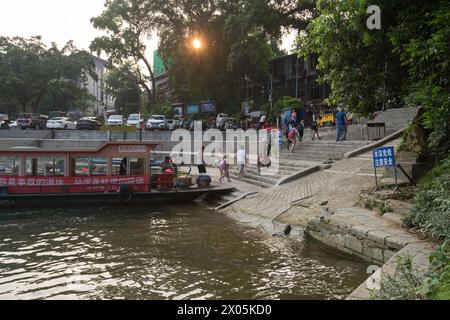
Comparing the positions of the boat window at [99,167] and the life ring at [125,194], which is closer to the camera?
the life ring at [125,194]

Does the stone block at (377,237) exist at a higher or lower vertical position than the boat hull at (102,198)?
higher

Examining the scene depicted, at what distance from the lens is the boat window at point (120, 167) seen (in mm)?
16406

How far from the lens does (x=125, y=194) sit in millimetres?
15977

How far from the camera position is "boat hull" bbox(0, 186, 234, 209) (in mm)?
15234

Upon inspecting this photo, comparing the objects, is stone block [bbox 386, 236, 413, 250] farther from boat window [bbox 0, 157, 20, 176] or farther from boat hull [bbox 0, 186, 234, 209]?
boat window [bbox 0, 157, 20, 176]

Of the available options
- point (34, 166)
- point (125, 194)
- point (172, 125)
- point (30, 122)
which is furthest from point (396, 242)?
point (30, 122)

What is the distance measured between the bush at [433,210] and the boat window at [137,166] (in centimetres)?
1058

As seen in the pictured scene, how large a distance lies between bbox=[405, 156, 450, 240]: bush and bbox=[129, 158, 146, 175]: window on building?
1058 cm

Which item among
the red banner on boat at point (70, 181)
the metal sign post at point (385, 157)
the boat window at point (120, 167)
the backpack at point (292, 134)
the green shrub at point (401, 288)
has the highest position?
the backpack at point (292, 134)

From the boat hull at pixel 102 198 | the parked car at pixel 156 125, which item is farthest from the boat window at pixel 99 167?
the parked car at pixel 156 125

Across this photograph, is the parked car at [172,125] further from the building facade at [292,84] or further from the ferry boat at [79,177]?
the ferry boat at [79,177]

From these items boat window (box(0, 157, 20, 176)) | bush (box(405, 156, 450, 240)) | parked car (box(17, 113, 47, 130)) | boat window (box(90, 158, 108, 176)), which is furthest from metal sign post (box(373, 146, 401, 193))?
parked car (box(17, 113, 47, 130))

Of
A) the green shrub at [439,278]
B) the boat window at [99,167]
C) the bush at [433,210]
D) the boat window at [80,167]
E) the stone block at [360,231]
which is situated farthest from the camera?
the boat window at [99,167]
